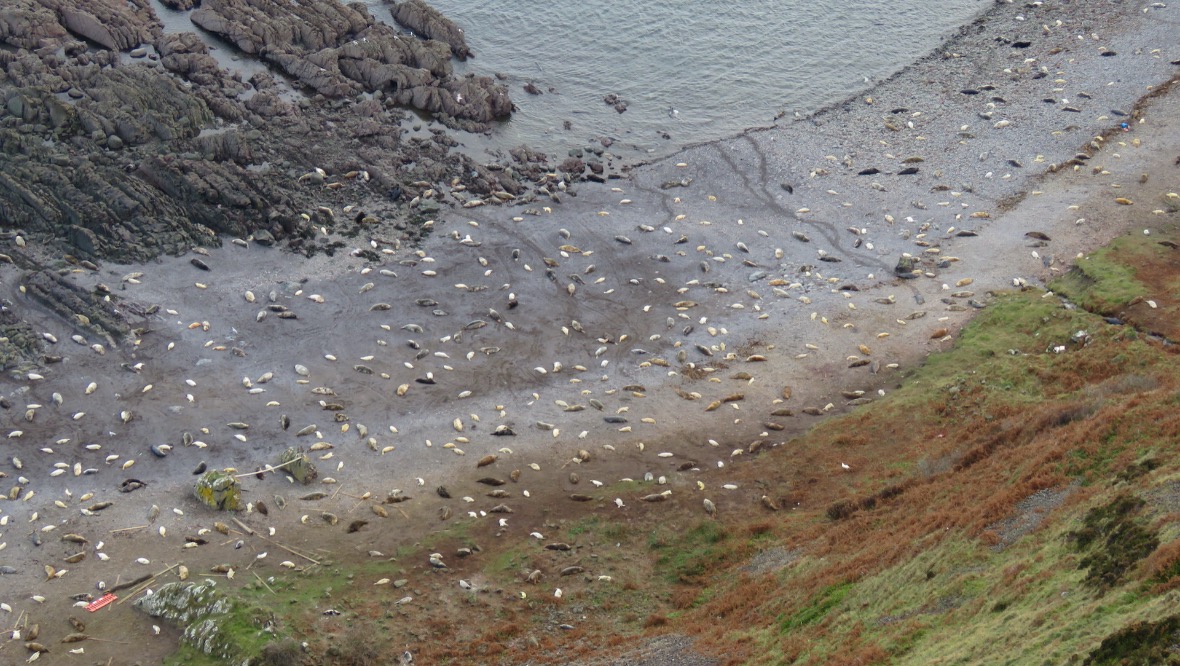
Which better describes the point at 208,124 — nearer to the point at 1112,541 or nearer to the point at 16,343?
the point at 16,343

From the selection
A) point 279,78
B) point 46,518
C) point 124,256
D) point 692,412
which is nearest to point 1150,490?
point 692,412

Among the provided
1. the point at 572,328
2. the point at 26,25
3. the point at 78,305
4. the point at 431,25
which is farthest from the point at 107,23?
the point at 572,328

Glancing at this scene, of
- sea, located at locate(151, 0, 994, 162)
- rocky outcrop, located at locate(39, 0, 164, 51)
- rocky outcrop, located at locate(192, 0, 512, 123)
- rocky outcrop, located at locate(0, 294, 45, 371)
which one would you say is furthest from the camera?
sea, located at locate(151, 0, 994, 162)

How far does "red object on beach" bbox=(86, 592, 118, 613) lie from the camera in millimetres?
24312

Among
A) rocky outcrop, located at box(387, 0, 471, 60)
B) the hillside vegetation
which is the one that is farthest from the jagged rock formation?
the hillside vegetation

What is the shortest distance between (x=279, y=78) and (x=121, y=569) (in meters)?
27.7

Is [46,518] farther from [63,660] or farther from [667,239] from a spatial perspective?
[667,239]

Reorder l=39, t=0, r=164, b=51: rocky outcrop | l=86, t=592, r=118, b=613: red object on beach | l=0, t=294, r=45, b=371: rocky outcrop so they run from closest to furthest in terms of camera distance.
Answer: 1. l=86, t=592, r=118, b=613: red object on beach
2. l=0, t=294, r=45, b=371: rocky outcrop
3. l=39, t=0, r=164, b=51: rocky outcrop

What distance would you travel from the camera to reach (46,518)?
2678cm

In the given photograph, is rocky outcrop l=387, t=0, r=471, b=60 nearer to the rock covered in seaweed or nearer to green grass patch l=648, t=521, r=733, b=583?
the rock covered in seaweed

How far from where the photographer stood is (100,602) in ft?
80.2

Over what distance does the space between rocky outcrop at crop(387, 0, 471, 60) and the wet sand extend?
13.2 meters

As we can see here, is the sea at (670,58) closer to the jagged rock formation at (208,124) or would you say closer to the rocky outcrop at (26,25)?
the jagged rock formation at (208,124)

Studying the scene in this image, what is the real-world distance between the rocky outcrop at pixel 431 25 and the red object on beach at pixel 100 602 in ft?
112
